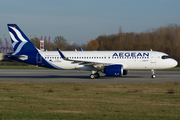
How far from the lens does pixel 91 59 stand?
98.1 feet

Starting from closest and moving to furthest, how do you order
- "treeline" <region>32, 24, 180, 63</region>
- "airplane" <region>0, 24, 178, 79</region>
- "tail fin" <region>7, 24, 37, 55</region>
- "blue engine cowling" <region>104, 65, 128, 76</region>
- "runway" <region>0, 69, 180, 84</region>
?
"runway" <region>0, 69, 180, 84</region> < "blue engine cowling" <region>104, 65, 128, 76</region> < "airplane" <region>0, 24, 178, 79</region> < "tail fin" <region>7, 24, 37, 55</region> < "treeline" <region>32, 24, 180, 63</region>

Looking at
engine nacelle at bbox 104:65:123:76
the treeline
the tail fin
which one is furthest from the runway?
the treeline

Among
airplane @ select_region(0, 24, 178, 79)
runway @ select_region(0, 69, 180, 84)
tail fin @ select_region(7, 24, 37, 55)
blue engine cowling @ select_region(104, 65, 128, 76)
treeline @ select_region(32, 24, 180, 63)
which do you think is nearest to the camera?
runway @ select_region(0, 69, 180, 84)

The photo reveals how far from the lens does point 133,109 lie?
10.8 m

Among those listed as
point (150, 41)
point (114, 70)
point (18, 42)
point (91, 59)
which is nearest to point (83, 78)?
point (91, 59)

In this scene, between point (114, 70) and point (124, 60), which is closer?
point (114, 70)

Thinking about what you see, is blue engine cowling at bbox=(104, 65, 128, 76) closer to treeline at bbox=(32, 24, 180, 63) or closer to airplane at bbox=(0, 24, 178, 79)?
airplane at bbox=(0, 24, 178, 79)

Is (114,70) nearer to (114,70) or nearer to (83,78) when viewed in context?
(114,70)

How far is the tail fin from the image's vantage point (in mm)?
30766

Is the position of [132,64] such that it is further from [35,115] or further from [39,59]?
[35,115]

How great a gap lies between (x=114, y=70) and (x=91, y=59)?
3.85 metres

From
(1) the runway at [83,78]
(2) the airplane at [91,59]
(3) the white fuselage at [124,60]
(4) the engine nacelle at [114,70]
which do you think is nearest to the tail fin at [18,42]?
(2) the airplane at [91,59]

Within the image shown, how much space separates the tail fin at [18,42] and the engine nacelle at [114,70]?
9963 millimetres

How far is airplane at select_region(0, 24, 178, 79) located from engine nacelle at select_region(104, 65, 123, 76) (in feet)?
0.35
